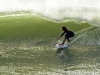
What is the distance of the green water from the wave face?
213 millimetres

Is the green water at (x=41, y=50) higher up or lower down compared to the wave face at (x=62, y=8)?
lower down

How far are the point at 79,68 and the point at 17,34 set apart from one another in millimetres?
2860

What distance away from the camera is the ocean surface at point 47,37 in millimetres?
6750

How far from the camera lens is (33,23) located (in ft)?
30.1

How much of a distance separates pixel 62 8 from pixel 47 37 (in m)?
1.11

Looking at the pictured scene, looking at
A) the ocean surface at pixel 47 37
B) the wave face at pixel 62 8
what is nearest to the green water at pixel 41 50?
the ocean surface at pixel 47 37

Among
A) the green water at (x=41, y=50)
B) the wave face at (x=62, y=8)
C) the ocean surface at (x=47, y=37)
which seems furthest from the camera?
the wave face at (x=62, y=8)

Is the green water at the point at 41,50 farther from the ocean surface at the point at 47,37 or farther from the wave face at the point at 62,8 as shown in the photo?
the wave face at the point at 62,8

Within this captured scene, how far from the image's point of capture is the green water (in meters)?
6.61

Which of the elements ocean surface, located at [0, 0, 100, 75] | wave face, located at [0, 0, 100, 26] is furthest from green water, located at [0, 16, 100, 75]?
wave face, located at [0, 0, 100, 26]

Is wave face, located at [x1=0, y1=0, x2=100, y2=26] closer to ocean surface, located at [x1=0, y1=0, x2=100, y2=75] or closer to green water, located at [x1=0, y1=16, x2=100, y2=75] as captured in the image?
ocean surface, located at [x1=0, y1=0, x2=100, y2=75]

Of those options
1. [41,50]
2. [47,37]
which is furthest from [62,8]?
[41,50]

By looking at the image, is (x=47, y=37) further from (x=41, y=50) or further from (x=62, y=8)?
(x=62, y=8)

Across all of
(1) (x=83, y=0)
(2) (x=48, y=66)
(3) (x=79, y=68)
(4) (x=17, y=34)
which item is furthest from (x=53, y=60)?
(1) (x=83, y=0)
